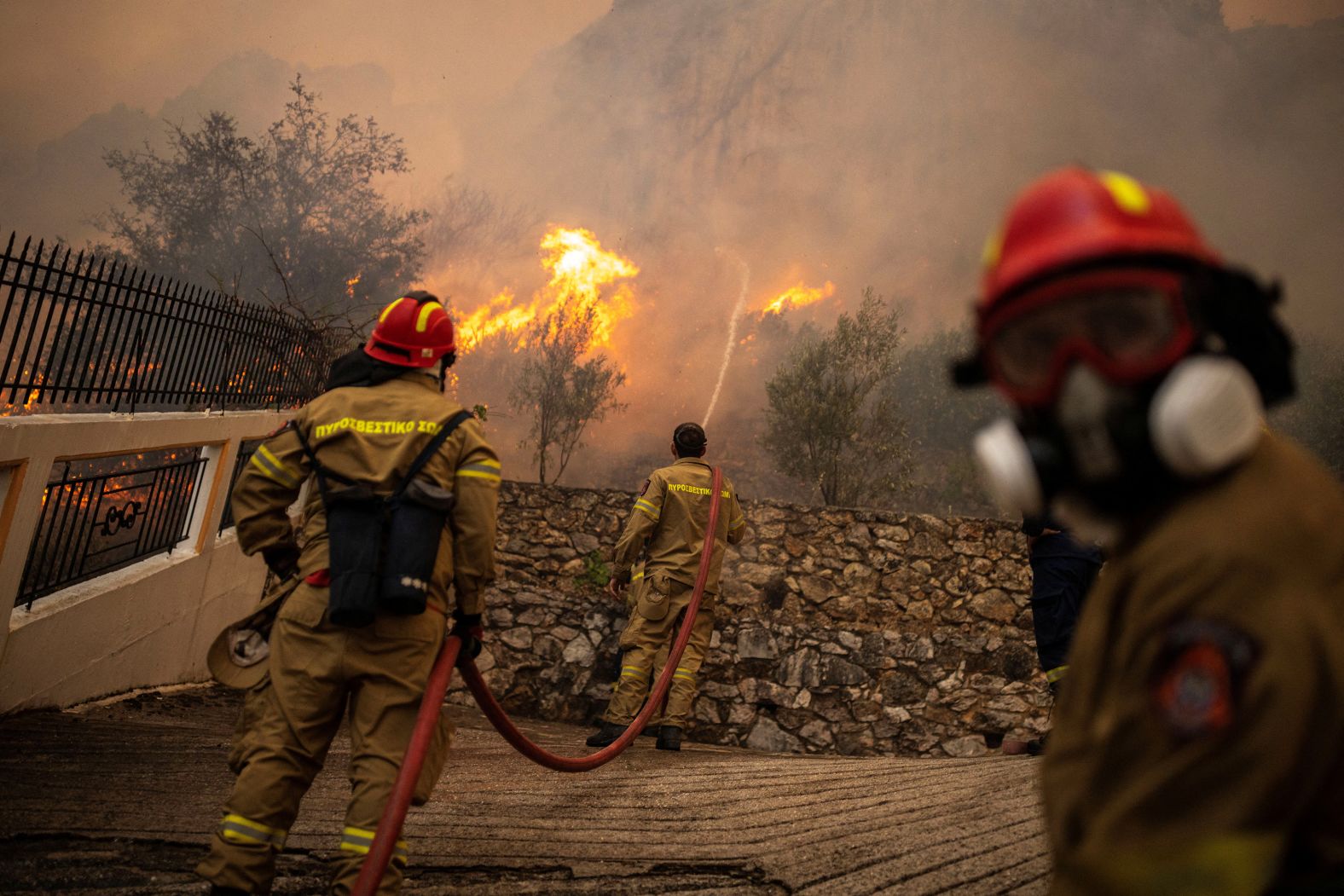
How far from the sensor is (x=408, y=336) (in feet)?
9.75

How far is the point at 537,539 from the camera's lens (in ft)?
30.4

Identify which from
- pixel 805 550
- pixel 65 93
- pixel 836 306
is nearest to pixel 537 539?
pixel 805 550

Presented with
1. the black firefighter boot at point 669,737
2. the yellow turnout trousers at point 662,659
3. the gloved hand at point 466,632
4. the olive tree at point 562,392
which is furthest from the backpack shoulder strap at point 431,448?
the olive tree at point 562,392

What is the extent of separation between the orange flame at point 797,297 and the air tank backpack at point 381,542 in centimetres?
2635

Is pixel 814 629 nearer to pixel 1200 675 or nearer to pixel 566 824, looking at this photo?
pixel 566 824

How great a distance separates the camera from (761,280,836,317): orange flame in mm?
28484

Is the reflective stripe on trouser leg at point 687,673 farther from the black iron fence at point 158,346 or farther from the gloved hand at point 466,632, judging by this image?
the black iron fence at point 158,346

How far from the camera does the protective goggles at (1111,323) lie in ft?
3.34

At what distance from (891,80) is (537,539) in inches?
1303

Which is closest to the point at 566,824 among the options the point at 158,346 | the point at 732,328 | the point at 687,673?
the point at 687,673

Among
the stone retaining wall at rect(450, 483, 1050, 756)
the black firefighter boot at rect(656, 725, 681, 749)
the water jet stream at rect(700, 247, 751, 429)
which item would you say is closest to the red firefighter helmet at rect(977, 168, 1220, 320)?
the black firefighter boot at rect(656, 725, 681, 749)

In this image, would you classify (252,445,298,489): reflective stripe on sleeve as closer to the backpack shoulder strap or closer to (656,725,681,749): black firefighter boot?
the backpack shoulder strap

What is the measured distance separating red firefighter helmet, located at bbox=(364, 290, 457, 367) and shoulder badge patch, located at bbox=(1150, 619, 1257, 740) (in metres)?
2.54

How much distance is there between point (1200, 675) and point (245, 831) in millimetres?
2362
